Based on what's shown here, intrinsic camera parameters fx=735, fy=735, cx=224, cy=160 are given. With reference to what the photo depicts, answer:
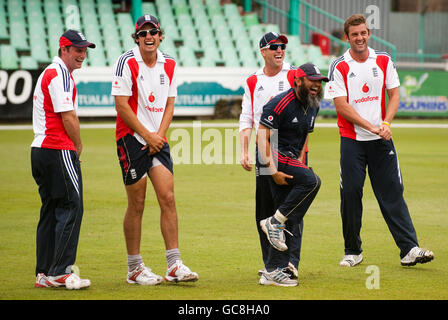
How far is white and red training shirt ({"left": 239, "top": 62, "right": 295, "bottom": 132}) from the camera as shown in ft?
24.5

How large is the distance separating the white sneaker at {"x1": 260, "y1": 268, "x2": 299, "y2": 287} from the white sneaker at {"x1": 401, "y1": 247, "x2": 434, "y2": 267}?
4.88ft

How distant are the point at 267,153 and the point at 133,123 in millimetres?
1266

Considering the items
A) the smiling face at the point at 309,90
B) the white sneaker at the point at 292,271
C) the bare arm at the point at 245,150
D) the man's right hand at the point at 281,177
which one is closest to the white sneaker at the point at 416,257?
the white sneaker at the point at 292,271

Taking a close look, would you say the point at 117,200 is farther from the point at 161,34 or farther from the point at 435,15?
the point at 435,15

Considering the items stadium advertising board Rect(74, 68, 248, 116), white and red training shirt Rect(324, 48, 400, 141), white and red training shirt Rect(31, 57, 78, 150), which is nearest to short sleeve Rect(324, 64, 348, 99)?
white and red training shirt Rect(324, 48, 400, 141)

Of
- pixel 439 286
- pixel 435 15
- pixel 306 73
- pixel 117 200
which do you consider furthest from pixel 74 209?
pixel 435 15

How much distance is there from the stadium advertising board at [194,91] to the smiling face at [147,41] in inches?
854

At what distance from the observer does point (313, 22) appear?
41844 millimetres

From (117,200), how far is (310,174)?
19.7ft

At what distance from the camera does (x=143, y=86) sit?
6848 millimetres

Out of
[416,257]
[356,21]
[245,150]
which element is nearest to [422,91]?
[356,21]

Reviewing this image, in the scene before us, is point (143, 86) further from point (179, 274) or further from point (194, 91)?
point (194, 91)

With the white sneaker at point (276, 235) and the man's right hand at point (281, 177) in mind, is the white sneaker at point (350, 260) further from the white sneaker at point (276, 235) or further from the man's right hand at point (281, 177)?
the man's right hand at point (281, 177)

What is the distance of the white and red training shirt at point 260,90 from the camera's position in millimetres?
7457
